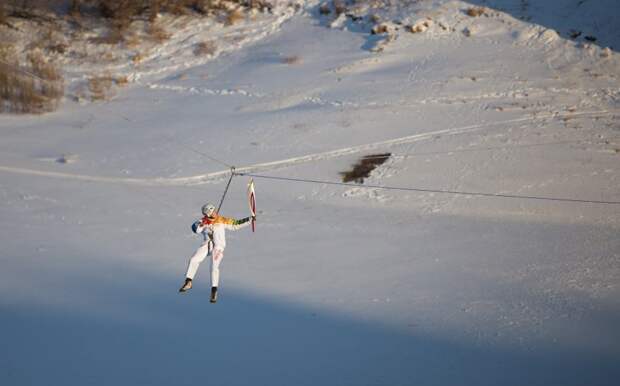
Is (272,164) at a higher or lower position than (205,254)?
lower

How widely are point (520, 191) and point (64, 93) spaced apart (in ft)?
65.0

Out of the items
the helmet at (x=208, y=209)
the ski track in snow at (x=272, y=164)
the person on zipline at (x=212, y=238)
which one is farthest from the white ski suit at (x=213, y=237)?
the ski track in snow at (x=272, y=164)

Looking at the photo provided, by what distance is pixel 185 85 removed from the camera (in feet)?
99.8

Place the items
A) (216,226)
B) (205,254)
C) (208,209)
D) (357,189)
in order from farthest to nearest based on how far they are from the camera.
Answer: (357,189) < (205,254) < (216,226) < (208,209)

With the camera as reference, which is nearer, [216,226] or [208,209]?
[208,209]

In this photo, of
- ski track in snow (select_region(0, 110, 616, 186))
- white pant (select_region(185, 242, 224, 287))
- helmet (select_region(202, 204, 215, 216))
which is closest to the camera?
helmet (select_region(202, 204, 215, 216))

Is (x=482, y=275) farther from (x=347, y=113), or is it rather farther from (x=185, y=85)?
(x=185, y=85)

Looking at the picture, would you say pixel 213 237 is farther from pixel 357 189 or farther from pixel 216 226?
pixel 357 189

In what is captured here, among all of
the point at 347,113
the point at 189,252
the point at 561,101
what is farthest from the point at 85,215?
the point at 561,101

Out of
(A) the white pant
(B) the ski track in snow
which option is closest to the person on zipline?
(A) the white pant

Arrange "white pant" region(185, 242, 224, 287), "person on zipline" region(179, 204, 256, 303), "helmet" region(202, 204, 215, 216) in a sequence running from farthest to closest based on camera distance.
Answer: "white pant" region(185, 242, 224, 287) < "person on zipline" region(179, 204, 256, 303) < "helmet" region(202, 204, 215, 216)

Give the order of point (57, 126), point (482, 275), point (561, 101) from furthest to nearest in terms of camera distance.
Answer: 1. point (57, 126)
2. point (561, 101)
3. point (482, 275)

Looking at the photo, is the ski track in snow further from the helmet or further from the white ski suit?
the helmet

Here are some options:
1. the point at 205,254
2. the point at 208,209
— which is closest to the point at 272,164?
the point at 205,254
